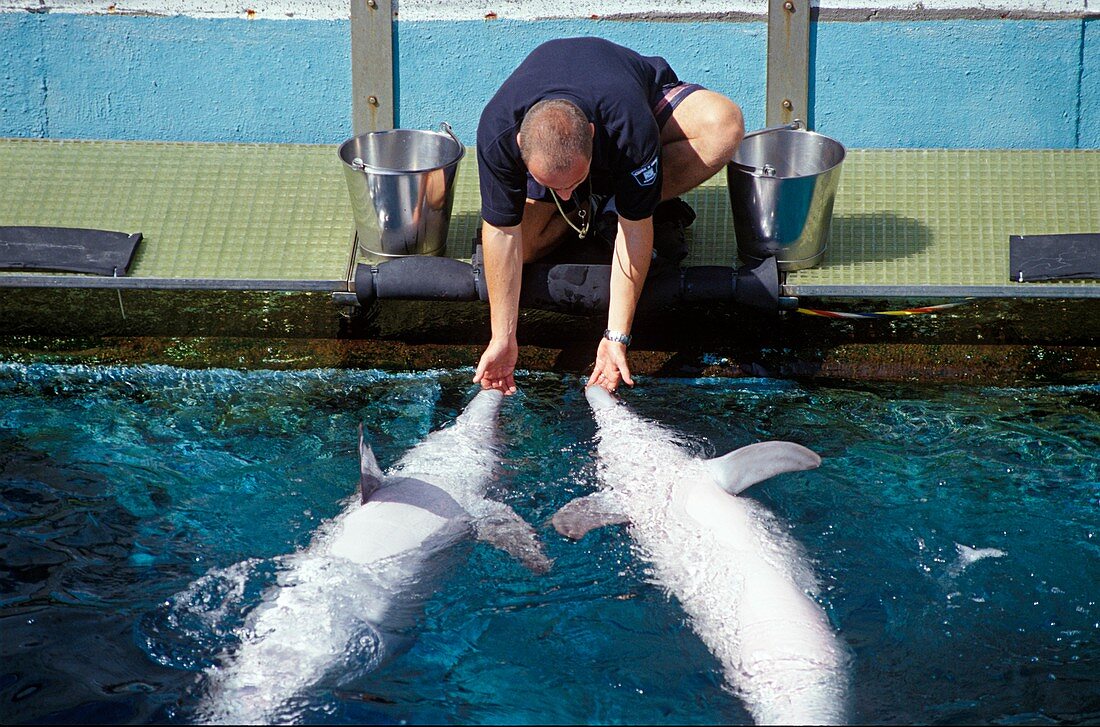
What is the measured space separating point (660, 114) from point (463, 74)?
65.4 inches

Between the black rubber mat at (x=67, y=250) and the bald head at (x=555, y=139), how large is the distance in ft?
8.74

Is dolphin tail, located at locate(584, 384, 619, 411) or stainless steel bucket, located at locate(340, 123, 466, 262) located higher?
stainless steel bucket, located at locate(340, 123, 466, 262)

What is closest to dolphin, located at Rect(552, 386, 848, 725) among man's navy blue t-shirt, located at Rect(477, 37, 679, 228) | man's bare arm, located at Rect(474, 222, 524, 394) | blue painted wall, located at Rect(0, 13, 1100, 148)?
man's bare arm, located at Rect(474, 222, 524, 394)

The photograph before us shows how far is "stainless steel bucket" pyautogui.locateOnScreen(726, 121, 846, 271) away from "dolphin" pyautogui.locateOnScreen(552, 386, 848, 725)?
1329 millimetres

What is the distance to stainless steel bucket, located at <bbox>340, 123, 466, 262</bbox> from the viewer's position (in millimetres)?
5418

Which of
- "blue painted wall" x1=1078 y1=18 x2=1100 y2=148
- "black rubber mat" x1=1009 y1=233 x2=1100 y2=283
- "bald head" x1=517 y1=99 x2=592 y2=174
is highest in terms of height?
"blue painted wall" x1=1078 y1=18 x2=1100 y2=148

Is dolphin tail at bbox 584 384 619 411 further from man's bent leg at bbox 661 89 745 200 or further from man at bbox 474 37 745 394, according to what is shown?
man's bent leg at bbox 661 89 745 200

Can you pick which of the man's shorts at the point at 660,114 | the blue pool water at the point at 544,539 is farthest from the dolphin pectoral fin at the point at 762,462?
the man's shorts at the point at 660,114

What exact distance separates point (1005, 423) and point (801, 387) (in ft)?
3.18

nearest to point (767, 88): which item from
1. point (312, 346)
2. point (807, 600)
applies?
point (312, 346)

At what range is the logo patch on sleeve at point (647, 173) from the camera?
459cm

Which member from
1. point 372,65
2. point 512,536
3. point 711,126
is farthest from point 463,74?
point 512,536

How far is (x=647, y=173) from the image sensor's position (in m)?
4.60

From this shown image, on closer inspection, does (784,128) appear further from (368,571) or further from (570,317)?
(368,571)
